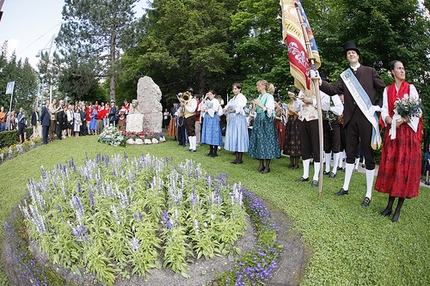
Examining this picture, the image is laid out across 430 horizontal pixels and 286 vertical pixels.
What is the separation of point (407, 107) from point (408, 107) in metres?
0.01

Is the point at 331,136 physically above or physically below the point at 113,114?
below

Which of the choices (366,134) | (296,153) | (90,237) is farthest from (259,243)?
(296,153)

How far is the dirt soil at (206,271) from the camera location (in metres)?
3.40

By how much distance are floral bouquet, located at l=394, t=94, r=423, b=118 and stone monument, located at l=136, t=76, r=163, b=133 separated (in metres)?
12.0

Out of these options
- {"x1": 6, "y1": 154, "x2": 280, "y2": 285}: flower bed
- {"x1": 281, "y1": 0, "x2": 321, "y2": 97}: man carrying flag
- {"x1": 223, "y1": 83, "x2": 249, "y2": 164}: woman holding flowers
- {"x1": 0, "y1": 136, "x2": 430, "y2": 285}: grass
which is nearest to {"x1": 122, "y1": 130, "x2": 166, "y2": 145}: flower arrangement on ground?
{"x1": 223, "y1": 83, "x2": 249, "y2": 164}: woman holding flowers

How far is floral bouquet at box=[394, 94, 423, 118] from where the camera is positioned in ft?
14.2

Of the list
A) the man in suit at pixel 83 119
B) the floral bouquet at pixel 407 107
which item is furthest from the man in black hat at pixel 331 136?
the man in suit at pixel 83 119

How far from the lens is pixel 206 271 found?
11.7ft

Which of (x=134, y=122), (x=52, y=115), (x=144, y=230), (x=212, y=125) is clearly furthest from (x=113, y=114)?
(x=144, y=230)

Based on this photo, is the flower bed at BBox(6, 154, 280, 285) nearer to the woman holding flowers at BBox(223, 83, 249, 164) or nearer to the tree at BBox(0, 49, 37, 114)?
the woman holding flowers at BBox(223, 83, 249, 164)

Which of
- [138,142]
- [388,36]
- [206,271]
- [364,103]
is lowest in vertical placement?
[206,271]

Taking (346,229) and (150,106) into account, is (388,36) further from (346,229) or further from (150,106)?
(346,229)

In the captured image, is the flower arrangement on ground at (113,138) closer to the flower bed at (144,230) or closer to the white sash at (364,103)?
the flower bed at (144,230)

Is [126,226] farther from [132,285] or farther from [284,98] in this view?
[284,98]
